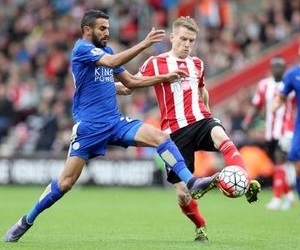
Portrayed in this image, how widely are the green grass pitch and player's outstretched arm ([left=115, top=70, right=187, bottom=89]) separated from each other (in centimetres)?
165

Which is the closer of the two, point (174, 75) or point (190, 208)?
point (174, 75)

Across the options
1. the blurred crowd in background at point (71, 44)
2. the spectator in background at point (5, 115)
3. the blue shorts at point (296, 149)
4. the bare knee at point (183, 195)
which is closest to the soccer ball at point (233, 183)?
the bare knee at point (183, 195)

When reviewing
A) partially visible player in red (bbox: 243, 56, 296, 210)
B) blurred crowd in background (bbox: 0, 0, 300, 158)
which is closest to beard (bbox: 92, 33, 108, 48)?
partially visible player in red (bbox: 243, 56, 296, 210)

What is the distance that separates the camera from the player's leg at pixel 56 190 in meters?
11.1

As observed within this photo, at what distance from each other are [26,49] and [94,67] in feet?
60.5

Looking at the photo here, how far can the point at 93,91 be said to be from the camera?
11211 millimetres

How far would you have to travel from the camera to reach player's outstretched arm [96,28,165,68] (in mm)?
10422

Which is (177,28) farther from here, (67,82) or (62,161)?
(67,82)

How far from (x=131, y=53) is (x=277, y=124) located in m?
8.07

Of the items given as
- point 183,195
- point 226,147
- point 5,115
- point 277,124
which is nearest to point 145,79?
point 226,147

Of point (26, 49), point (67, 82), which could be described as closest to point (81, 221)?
point (67, 82)

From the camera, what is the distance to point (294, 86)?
13609mm

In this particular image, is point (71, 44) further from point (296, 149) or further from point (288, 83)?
point (296, 149)

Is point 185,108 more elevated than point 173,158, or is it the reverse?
point 185,108
